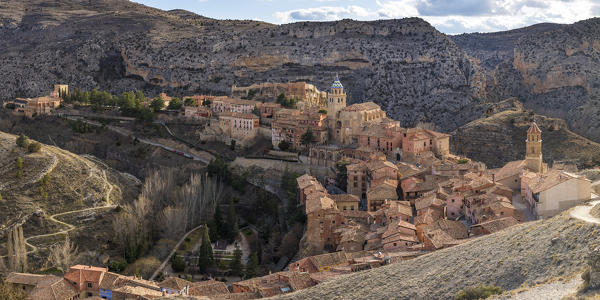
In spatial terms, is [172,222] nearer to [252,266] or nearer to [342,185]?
[252,266]

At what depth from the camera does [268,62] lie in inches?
3967

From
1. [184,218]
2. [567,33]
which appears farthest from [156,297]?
[567,33]

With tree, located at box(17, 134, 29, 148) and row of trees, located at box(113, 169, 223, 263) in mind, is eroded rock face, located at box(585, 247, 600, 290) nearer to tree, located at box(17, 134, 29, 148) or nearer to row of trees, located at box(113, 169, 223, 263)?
row of trees, located at box(113, 169, 223, 263)

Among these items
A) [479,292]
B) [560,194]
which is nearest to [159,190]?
[560,194]

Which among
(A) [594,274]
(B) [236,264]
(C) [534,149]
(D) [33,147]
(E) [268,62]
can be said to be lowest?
(B) [236,264]

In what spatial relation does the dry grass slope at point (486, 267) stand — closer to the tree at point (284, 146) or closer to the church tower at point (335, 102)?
the tree at point (284, 146)

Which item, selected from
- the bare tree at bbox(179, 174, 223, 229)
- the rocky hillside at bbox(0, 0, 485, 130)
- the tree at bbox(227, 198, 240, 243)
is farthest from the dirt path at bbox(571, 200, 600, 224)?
the rocky hillside at bbox(0, 0, 485, 130)

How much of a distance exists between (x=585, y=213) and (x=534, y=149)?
16.0 meters

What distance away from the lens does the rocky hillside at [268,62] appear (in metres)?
95.1

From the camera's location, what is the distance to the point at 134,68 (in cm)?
10312

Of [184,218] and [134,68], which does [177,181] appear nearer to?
[184,218]

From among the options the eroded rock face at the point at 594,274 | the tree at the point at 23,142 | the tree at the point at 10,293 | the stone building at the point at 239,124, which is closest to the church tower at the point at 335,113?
the stone building at the point at 239,124

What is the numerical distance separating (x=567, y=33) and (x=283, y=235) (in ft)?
236

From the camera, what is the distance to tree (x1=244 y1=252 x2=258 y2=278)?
4072 cm
